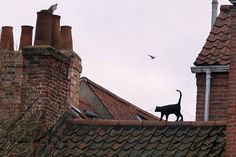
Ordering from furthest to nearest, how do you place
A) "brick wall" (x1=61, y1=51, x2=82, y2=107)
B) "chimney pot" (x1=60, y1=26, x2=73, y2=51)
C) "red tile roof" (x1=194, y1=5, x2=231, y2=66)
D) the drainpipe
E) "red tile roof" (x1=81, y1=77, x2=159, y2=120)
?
"red tile roof" (x1=81, y1=77, x2=159, y2=120) < "chimney pot" (x1=60, y1=26, x2=73, y2=51) < "brick wall" (x1=61, y1=51, x2=82, y2=107) < "red tile roof" (x1=194, y1=5, x2=231, y2=66) < the drainpipe

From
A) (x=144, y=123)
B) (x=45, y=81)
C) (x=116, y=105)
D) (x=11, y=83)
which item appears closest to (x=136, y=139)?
(x=144, y=123)

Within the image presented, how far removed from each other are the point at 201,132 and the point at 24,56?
14.9 feet

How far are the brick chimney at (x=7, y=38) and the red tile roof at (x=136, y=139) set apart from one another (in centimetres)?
260

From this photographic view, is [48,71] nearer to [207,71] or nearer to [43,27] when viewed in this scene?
[43,27]

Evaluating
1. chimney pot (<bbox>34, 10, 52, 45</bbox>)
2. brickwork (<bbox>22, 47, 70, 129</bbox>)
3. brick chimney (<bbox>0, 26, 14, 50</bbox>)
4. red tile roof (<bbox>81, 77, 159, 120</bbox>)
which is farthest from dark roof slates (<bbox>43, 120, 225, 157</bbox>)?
red tile roof (<bbox>81, 77, 159, 120</bbox>)

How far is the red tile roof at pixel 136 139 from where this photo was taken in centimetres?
2070

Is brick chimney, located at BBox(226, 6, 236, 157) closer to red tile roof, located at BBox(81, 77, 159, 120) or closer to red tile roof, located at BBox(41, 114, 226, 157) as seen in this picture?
red tile roof, located at BBox(41, 114, 226, 157)

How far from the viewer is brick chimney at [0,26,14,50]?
24.1m

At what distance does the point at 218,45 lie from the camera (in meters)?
24.4

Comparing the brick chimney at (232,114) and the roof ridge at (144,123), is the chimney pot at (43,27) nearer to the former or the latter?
the roof ridge at (144,123)

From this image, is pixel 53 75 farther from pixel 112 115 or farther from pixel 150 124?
pixel 112 115

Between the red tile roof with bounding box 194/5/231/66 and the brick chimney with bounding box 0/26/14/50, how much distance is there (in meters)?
4.24

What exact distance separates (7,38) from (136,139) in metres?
4.59

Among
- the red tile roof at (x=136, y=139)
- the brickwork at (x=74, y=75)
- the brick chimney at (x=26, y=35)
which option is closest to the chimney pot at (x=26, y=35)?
the brick chimney at (x=26, y=35)
